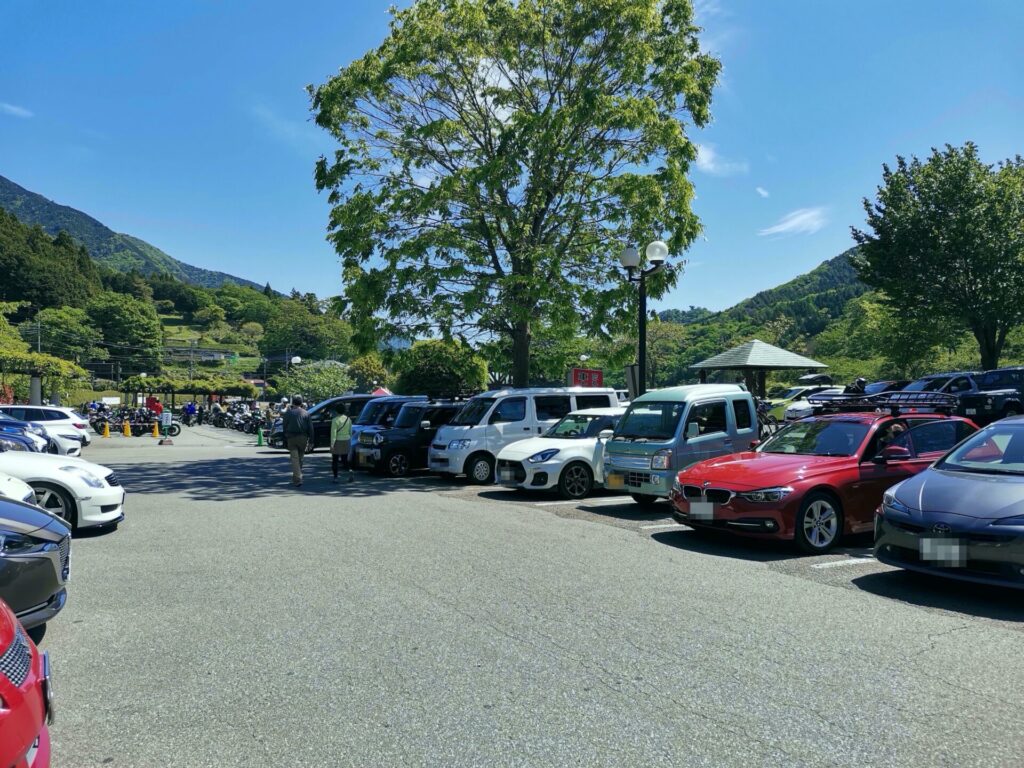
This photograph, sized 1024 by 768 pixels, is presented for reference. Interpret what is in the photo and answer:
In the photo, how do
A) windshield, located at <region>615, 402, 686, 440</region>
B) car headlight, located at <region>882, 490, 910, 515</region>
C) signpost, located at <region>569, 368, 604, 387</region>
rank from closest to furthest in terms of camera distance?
car headlight, located at <region>882, 490, 910, 515</region>
windshield, located at <region>615, 402, 686, 440</region>
signpost, located at <region>569, 368, 604, 387</region>

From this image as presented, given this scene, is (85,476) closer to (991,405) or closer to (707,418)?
(707,418)

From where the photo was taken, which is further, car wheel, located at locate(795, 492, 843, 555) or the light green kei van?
the light green kei van

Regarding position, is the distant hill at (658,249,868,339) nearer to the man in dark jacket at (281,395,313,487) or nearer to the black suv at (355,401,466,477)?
the black suv at (355,401,466,477)

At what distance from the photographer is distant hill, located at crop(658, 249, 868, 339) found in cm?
9756

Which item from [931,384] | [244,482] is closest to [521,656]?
[244,482]

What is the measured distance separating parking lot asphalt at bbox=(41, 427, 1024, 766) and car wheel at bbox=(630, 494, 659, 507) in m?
2.82

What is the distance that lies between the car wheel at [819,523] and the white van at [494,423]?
808 centimetres

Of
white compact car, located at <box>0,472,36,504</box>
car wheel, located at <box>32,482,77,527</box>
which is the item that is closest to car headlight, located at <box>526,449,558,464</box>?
car wheel, located at <box>32,482,77,527</box>

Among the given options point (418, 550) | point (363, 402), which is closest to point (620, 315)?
point (363, 402)

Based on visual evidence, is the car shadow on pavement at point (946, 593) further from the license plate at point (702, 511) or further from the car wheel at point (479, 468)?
the car wheel at point (479, 468)

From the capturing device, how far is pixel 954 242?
95.1 ft

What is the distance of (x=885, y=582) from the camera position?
22.0 ft

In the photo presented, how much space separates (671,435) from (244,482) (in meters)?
9.01

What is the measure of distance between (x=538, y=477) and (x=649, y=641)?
7668 mm
